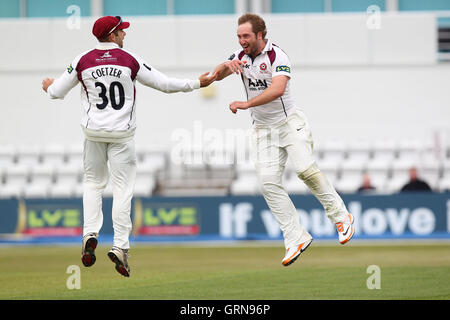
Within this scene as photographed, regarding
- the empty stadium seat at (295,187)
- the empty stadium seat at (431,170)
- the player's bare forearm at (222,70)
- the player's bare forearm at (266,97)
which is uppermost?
the player's bare forearm at (222,70)

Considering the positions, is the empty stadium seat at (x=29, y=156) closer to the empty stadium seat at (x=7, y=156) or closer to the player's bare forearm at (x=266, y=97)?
the empty stadium seat at (x=7, y=156)

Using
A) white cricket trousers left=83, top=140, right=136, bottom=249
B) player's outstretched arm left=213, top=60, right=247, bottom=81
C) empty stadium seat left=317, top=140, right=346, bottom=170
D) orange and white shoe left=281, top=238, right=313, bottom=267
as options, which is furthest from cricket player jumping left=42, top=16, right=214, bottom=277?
empty stadium seat left=317, top=140, right=346, bottom=170

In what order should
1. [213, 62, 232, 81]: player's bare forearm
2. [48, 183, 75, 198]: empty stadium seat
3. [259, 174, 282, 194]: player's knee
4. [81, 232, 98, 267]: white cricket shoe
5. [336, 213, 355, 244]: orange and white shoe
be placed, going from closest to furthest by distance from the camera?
[81, 232, 98, 267]: white cricket shoe → [213, 62, 232, 81]: player's bare forearm → [336, 213, 355, 244]: orange and white shoe → [259, 174, 282, 194]: player's knee → [48, 183, 75, 198]: empty stadium seat

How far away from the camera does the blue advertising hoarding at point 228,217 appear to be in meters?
17.3

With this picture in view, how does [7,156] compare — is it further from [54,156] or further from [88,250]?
[88,250]

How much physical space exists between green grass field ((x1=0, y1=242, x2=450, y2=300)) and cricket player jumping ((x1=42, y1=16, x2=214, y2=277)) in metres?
0.94

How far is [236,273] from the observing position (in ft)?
38.4

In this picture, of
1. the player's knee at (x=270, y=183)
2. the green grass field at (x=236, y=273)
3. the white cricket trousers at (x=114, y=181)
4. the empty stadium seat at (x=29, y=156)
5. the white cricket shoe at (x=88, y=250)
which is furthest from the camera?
the empty stadium seat at (x=29, y=156)

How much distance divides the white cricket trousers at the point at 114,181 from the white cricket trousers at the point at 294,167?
54.7 inches

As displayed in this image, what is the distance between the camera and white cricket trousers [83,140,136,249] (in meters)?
8.64

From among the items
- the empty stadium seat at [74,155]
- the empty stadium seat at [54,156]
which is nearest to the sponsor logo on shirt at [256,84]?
the empty stadium seat at [74,155]

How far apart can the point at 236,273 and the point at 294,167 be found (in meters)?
2.83

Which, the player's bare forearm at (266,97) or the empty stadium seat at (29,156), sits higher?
the player's bare forearm at (266,97)

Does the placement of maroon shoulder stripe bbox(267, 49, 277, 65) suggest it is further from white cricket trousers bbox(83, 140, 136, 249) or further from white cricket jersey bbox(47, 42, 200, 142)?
white cricket trousers bbox(83, 140, 136, 249)
